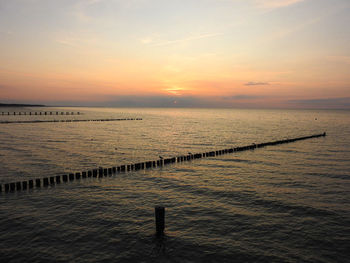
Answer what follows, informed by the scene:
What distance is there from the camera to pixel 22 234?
14.1 metres

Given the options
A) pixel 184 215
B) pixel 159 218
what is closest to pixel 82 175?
pixel 184 215

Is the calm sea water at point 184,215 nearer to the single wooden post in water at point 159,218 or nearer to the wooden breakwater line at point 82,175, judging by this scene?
the single wooden post in water at point 159,218

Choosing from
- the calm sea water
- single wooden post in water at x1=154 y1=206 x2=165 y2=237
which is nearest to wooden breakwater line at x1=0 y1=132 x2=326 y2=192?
the calm sea water

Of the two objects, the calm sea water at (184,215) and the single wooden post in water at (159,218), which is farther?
the single wooden post in water at (159,218)

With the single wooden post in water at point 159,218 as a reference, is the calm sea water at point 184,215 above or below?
below

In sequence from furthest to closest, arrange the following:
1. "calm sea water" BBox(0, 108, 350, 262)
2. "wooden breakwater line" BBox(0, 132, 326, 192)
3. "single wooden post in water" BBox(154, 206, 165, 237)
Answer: "wooden breakwater line" BBox(0, 132, 326, 192), "single wooden post in water" BBox(154, 206, 165, 237), "calm sea water" BBox(0, 108, 350, 262)

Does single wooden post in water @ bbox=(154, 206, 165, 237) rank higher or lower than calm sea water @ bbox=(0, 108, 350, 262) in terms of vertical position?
higher

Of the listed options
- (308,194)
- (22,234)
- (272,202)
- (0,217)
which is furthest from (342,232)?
(0,217)

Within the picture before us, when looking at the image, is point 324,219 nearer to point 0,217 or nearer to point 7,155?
point 0,217

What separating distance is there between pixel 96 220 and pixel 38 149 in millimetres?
28993

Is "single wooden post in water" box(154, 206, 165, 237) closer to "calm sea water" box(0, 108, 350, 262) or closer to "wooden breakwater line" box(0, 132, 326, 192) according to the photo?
"calm sea water" box(0, 108, 350, 262)

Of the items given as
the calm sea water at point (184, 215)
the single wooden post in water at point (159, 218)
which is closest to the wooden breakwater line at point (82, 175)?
the calm sea water at point (184, 215)

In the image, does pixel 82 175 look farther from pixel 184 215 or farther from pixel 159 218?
pixel 159 218

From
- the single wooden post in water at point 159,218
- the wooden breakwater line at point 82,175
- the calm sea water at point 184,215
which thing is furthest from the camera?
the wooden breakwater line at point 82,175
